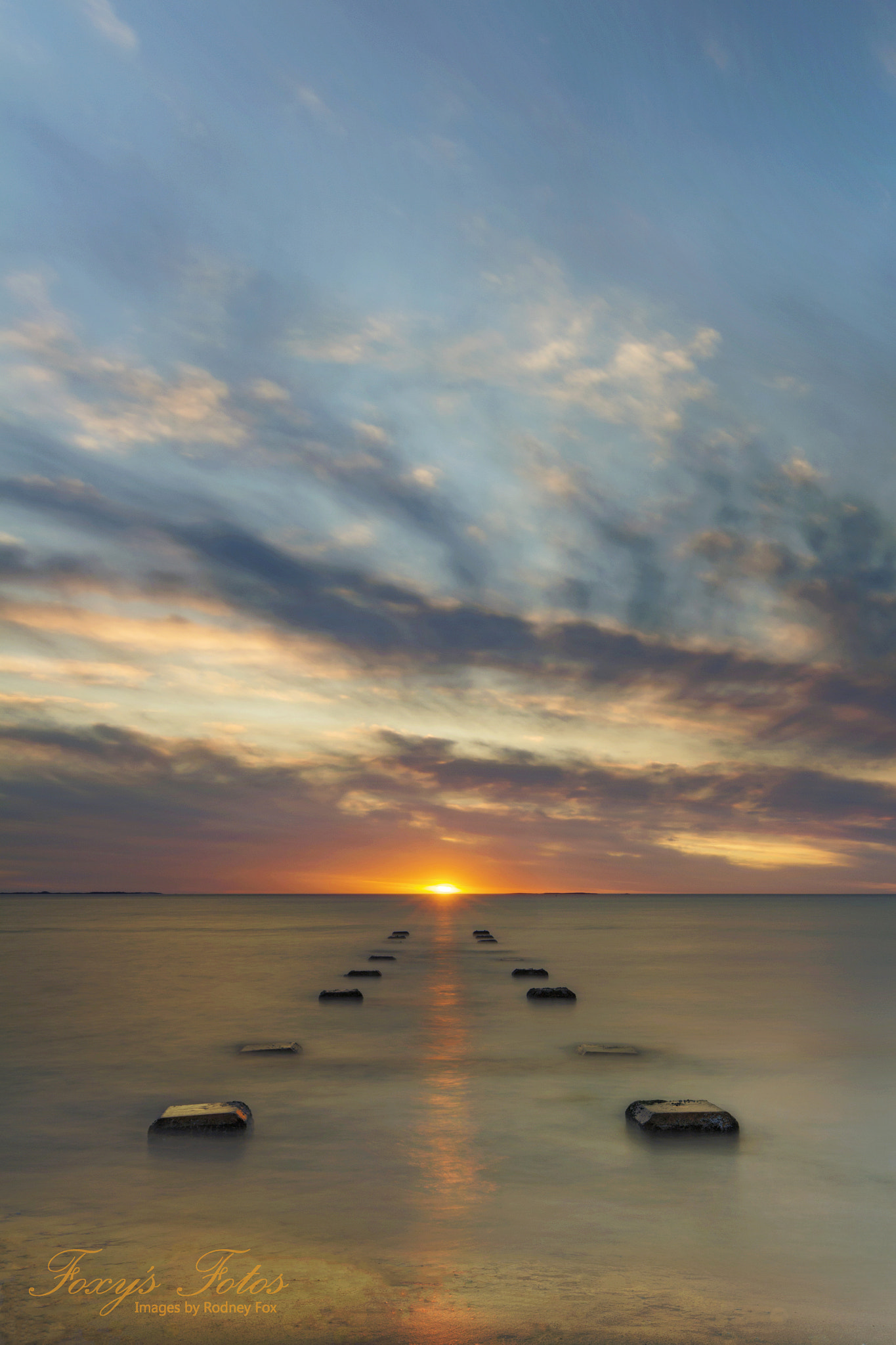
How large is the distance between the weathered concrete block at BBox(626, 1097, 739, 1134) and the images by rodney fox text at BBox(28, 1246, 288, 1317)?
566 centimetres

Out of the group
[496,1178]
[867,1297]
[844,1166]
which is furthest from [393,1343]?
[844,1166]

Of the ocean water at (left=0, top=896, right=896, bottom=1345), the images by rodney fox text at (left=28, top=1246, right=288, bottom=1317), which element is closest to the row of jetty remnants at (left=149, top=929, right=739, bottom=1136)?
the ocean water at (left=0, top=896, right=896, bottom=1345)

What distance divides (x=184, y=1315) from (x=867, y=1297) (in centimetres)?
464

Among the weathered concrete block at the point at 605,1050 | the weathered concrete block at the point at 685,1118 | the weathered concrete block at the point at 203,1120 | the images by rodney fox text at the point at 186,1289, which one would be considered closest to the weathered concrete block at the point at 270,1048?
the weathered concrete block at the point at 605,1050

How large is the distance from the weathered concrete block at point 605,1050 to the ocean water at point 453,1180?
39 cm

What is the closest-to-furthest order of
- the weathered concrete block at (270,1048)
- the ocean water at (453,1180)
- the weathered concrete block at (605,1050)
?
1. the ocean water at (453,1180)
2. the weathered concrete block at (605,1050)
3. the weathered concrete block at (270,1048)

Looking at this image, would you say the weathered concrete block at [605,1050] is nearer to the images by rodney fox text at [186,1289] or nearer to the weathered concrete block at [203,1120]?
the weathered concrete block at [203,1120]

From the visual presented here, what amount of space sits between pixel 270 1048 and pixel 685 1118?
374 inches

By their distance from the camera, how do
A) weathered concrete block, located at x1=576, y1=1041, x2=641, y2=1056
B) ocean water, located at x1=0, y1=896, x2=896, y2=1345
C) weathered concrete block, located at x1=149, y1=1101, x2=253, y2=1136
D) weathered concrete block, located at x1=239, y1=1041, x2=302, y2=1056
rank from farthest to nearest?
weathered concrete block, located at x1=239, y1=1041, x2=302, y2=1056, weathered concrete block, located at x1=576, y1=1041, x2=641, y2=1056, weathered concrete block, located at x1=149, y1=1101, x2=253, y2=1136, ocean water, located at x1=0, y1=896, x2=896, y2=1345

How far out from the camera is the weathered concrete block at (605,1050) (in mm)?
18578

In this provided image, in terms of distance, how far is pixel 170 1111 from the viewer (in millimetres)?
12242

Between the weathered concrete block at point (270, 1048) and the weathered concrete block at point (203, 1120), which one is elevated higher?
the weathered concrete block at point (203, 1120)

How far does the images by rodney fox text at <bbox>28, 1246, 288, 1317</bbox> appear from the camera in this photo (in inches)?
267

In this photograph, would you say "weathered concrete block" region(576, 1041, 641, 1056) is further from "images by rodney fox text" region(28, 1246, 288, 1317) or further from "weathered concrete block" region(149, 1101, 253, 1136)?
"images by rodney fox text" region(28, 1246, 288, 1317)
